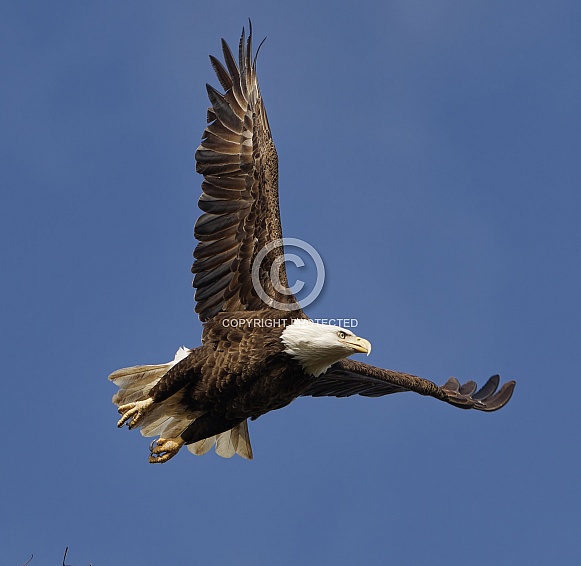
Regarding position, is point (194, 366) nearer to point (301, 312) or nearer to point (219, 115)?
point (301, 312)

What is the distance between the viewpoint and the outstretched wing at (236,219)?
32.8 feet

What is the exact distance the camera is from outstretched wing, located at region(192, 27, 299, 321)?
1000 centimetres

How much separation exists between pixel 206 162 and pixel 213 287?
42.3 inches

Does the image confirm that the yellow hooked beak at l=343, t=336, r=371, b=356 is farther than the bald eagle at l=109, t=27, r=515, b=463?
No

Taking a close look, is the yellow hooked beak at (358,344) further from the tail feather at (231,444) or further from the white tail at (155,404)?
the tail feather at (231,444)

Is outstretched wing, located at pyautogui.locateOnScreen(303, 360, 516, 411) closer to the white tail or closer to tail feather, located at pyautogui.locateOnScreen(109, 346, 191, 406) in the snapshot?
the white tail

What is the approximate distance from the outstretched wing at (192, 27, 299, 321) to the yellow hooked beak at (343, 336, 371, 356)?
609mm

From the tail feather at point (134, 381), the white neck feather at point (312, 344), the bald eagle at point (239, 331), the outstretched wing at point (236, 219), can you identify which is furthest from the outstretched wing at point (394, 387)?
the tail feather at point (134, 381)

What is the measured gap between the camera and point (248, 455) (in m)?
11.4

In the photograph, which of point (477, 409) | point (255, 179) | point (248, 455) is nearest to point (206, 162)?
point (255, 179)

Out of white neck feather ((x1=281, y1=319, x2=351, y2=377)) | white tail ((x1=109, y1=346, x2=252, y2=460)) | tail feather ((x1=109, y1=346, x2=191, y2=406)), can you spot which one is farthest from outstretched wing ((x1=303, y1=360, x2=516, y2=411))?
tail feather ((x1=109, y1=346, x2=191, y2=406))

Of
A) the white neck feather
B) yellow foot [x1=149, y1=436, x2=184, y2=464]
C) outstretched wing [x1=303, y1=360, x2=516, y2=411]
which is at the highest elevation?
outstretched wing [x1=303, y1=360, x2=516, y2=411]

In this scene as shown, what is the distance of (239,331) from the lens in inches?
380

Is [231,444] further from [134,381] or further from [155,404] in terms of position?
[155,404]
